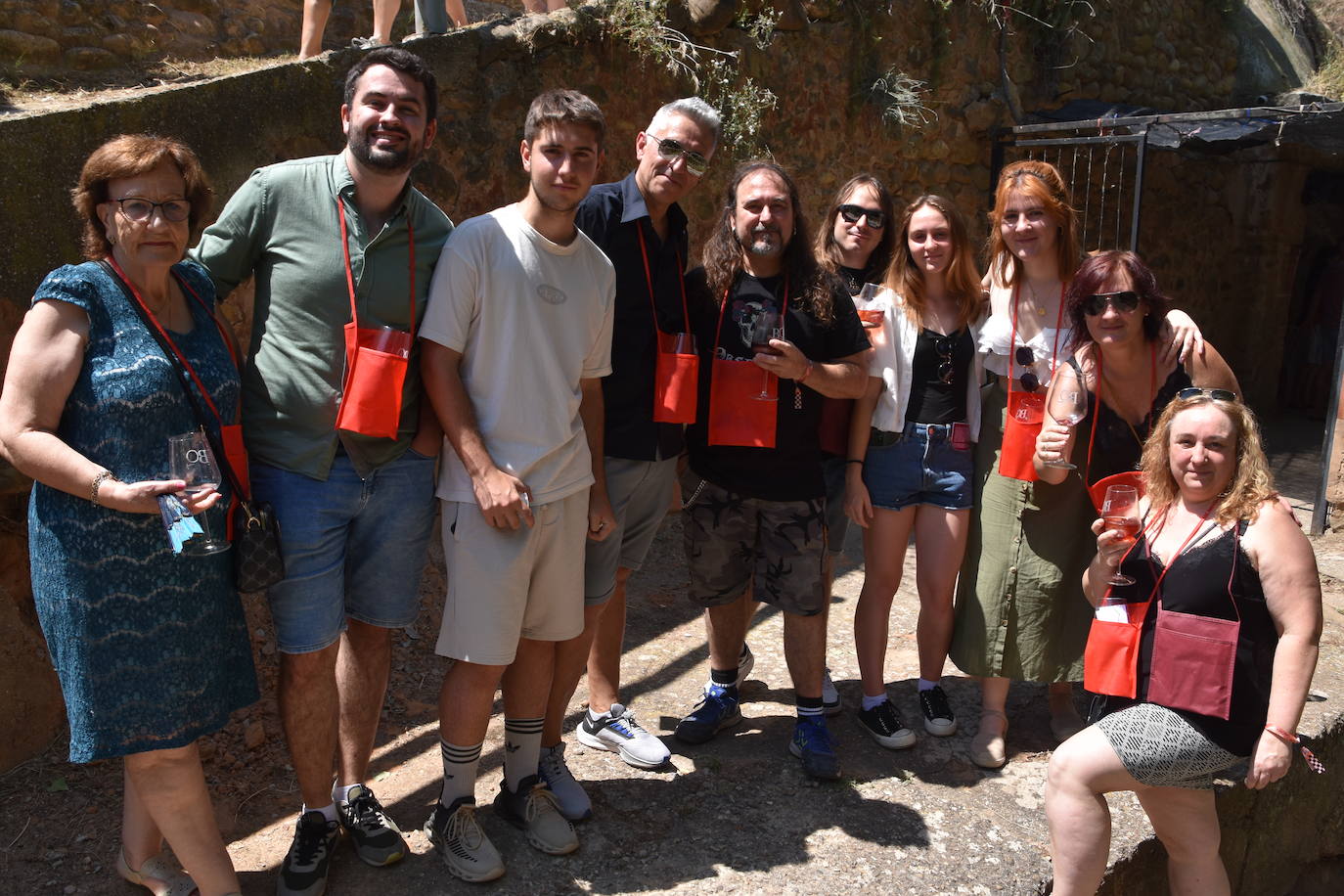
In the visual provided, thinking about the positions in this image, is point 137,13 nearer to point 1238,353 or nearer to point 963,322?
point 963,322

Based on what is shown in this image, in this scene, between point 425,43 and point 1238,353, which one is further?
point 1238,353

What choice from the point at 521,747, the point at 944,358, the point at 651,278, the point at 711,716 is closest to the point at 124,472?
the point at 521,747

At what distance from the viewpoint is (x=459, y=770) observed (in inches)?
107

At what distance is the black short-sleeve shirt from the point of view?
2.94m

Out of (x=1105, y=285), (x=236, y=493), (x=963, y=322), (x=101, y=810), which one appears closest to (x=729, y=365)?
(x=963, y=322)

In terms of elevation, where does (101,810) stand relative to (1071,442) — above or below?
below

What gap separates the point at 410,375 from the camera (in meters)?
2.61

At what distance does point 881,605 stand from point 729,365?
1.04 meters

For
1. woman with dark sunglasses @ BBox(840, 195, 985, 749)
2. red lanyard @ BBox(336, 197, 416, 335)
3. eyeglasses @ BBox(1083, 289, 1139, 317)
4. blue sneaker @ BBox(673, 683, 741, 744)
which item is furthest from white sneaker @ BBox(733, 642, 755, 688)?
red lanyard @ BBox(336, 197, 416, 335)

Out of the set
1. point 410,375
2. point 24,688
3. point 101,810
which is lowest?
point 101,810

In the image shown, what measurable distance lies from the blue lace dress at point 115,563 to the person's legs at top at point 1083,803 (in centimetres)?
214

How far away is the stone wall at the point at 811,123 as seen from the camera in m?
3.29

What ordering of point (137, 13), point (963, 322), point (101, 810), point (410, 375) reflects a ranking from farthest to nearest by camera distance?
point (137, 13), point (963, 322), point (101, 810), point (410, 375)

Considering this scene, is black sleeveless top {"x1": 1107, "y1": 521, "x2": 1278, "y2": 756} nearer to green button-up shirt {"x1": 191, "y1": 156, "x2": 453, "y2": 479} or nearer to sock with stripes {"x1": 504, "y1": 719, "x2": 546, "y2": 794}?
sock with stripes {"x1": 504, "y1": 719, "x2": 546, "y2": 794}
